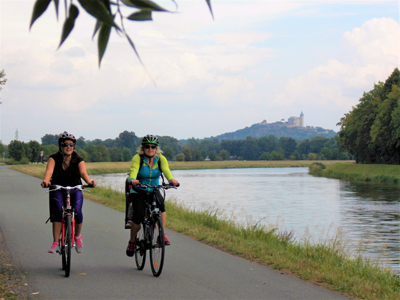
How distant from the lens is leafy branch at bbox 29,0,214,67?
1.33m

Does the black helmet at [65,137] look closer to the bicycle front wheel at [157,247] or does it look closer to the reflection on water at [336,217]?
the bicycle front wheel at [157,247]

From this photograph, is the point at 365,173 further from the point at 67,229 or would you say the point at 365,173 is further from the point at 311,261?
the point at 67,229

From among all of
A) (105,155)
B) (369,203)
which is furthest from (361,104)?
(105,155)

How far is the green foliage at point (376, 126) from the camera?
5803 cm

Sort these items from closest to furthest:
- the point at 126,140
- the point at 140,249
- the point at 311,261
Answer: the point at 140,249
the point at 311,261
the point at 126,140

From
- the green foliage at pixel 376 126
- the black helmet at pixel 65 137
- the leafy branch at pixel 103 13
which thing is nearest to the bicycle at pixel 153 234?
the black helmet at pixel 65 137

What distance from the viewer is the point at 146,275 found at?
620 cm

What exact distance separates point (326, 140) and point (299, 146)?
10.3m

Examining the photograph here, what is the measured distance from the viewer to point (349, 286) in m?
5.56

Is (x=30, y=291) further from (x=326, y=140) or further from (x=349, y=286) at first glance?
(x=326, y=140)

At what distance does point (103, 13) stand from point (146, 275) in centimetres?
521

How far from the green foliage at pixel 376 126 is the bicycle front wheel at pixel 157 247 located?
52.4m

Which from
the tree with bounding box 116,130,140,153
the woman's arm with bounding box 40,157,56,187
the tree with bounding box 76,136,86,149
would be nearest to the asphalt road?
the woman's arm with bounding box 40,157,56,187

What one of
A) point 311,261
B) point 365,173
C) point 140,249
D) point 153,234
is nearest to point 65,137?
point 153,234
